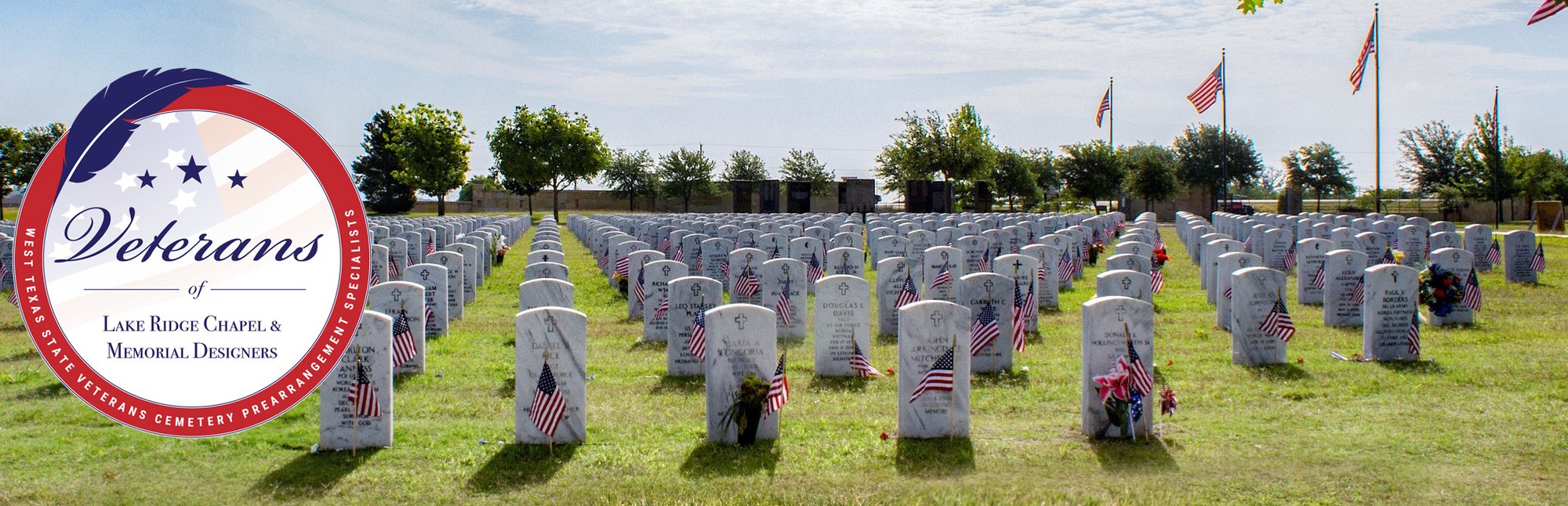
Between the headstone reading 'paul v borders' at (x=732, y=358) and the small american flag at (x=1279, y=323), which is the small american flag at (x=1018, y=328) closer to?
the small american flag at (x=1279, y=323)

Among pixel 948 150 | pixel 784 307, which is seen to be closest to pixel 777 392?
pixel 784 307

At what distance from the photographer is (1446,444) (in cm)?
848

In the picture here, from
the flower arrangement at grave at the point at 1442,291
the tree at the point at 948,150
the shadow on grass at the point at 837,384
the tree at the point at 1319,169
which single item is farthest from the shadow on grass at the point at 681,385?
the tree at the point at 1319,169

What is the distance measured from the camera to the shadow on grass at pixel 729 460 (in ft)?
26.5

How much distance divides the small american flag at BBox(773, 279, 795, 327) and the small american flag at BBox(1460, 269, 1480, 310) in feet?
29.5

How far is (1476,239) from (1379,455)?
17.0 m

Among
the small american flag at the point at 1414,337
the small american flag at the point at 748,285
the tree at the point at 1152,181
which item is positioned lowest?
the small american flag at the point at 1414,337

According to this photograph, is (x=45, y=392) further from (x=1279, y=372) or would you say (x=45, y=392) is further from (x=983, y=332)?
(x=1279, y=372)

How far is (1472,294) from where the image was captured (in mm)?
14781

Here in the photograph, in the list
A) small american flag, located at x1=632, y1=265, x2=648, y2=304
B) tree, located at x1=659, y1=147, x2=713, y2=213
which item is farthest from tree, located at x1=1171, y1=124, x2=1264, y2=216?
small american flag, located at x1=632, y1=265, x2=648, y2=304

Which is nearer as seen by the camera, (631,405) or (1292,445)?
(1292,445)

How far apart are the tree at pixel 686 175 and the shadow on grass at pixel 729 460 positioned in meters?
71.5

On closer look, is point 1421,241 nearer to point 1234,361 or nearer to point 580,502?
point 1234,361

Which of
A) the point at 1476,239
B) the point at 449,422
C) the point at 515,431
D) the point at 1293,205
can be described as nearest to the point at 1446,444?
the point at 515,431
